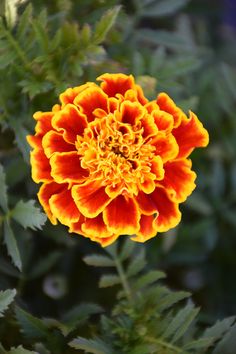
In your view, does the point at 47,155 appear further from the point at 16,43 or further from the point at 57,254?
the point at 57,254

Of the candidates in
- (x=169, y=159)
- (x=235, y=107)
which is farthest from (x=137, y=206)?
(x=235, y=107)

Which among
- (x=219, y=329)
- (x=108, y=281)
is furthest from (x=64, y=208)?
(x=219, y=329)

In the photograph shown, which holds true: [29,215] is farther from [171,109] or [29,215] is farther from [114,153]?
[171,109]

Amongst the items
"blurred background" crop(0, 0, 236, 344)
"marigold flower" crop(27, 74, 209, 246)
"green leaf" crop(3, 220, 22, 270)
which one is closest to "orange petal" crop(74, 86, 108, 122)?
"marigold flower" crop(27, 74, 209, 246)

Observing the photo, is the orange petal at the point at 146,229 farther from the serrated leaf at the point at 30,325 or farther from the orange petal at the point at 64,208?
the serrated leaf at the point at 30,325

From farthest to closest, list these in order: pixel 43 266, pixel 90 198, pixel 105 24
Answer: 1. pixel 43 266
2. pixel 105 24
3. pixel 90 198

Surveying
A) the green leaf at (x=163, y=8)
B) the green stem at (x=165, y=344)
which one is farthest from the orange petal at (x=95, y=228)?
the green leaf at (x=163, y=8)

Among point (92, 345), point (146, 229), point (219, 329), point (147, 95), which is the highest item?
point (147, 95)
